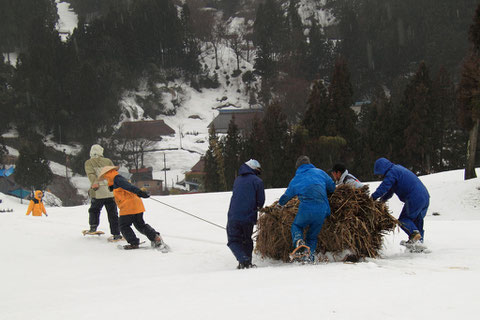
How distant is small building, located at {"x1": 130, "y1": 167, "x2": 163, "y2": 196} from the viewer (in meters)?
53.2

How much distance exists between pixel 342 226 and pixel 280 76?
81.5 meters

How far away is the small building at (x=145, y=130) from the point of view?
199 ft

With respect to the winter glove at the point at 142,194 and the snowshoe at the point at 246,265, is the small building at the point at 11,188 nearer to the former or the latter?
the winter glove at the point at 142,194

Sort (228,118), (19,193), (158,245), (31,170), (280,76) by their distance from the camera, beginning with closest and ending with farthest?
(158,245)
(31,170)
(19,193)
(228,118)
(280,76)

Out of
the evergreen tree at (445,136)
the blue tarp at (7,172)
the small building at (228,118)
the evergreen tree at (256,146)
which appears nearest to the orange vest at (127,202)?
the evergreen tree at (256,146)

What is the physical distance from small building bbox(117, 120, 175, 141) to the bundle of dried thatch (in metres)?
55.2

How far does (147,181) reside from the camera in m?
53.2

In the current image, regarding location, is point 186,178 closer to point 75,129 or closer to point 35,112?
point 75,129

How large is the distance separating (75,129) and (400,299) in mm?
61947

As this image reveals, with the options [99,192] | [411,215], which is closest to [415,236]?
[411,215]

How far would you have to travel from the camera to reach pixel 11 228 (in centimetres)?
984

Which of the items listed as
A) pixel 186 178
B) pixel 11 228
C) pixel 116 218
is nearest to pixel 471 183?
pixel 116 218

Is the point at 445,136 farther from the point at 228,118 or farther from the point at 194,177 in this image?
the point at 228,118

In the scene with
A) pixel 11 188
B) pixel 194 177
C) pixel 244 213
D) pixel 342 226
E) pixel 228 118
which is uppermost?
pixel 228 118
